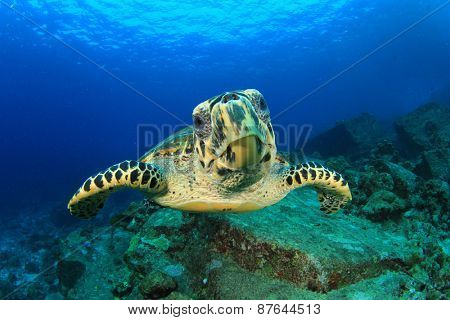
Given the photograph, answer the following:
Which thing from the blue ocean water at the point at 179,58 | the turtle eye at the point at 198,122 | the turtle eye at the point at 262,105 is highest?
the blue ocean water at the point at 179,58

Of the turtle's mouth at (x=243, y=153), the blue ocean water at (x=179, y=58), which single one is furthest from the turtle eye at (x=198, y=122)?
the blue ocean water at (x=179, y=58)

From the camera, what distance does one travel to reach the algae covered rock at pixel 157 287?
3.73 meters

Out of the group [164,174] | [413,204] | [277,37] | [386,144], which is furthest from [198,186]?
[277,37]

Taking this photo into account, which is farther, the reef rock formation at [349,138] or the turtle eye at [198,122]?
the reef rock formation at [349,138]

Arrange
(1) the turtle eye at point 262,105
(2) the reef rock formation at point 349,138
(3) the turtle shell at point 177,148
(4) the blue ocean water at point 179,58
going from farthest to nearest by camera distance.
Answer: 1. (4) the blue ocean water at point 179,58
2. (2) the reef rock formation at point 349,138
3. (3) the turtle shell at point 177,148
4. (1) the turtle eye at point 262,105

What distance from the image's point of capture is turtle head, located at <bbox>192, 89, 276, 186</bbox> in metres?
2.32

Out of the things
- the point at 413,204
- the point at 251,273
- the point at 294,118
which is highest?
the point at 294,118

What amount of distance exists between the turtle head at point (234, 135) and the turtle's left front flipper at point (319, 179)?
923mm

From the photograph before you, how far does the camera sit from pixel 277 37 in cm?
4372

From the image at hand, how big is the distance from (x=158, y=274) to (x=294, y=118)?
415 feet

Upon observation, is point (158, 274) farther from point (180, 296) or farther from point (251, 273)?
point (251, 273)

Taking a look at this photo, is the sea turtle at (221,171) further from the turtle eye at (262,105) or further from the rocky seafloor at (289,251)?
the rocky seafloor at (289,251)

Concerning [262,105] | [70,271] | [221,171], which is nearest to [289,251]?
[221,171]

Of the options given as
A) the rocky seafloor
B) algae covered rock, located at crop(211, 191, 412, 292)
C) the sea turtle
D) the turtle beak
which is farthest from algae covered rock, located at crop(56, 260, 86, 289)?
the turtle beak
